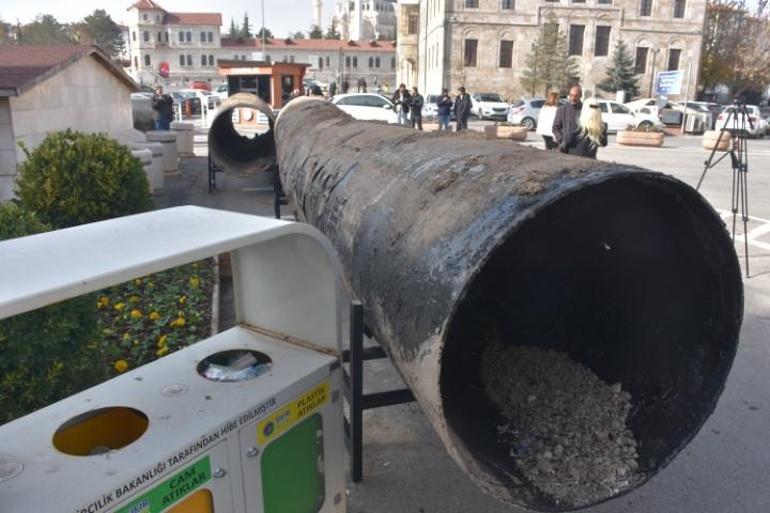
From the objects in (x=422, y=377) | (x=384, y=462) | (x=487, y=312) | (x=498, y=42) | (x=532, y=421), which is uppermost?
(x=498, y=42)

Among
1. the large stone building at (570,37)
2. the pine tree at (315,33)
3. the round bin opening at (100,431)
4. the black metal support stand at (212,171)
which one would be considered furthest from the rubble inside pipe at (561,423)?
the pine tree at (315,33)

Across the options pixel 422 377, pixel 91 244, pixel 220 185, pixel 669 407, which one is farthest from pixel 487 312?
pixel 220 185

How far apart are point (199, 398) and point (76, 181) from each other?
208 inches

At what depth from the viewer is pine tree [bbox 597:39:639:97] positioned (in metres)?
47.9

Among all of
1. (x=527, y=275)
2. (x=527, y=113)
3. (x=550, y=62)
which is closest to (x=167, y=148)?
(x=527, y=275)

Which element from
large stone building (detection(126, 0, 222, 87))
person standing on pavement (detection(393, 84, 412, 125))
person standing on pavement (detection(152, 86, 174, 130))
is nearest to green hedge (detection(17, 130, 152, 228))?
person standing on pavement (detection(152, 86, 174, 130))

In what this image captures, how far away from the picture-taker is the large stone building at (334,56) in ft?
317

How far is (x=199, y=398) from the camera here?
2.27m

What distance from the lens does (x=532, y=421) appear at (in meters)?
2.81

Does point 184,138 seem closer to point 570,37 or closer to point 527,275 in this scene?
point 527,275

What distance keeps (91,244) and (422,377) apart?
3.77ft

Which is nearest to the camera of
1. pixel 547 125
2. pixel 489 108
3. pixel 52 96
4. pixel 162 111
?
pixel 547 125

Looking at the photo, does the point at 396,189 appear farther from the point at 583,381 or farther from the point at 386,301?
the point at 583,381

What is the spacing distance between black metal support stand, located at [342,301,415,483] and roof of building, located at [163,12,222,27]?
106816 mm
